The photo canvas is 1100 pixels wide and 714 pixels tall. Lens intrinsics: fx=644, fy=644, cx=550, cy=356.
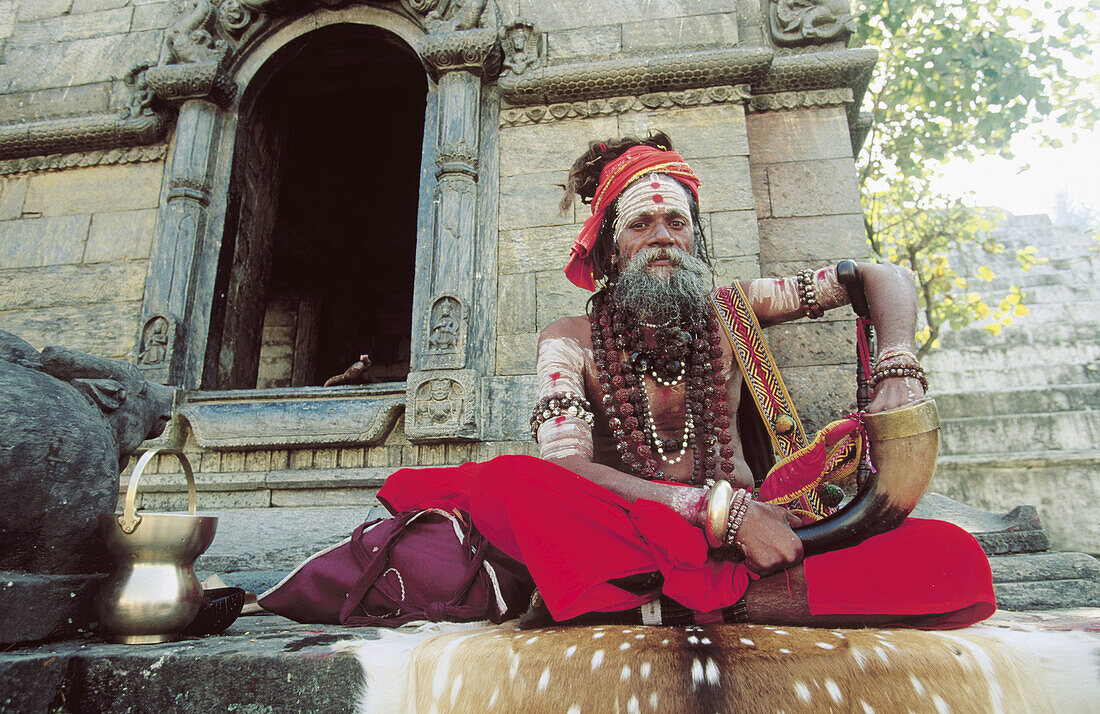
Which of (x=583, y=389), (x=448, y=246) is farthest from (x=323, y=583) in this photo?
(x=448, y=246)

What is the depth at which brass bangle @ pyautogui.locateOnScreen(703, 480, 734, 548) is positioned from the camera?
5.08 ft

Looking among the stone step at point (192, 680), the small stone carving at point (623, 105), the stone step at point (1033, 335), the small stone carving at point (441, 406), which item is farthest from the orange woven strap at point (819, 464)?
the stone step at point (1033, 335)

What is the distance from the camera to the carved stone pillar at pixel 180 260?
157 inches

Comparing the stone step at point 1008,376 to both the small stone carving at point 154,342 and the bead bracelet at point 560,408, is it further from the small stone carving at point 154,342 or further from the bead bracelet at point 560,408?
the small stone carving at point 154,342

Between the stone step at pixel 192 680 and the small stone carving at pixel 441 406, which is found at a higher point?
the small stone carving at pixel 441 406

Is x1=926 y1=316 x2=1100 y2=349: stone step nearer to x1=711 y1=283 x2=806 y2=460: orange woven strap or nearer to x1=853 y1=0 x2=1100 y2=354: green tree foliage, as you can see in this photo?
x1=853 y1=0 x2=1100 y2=354: green tree foliage

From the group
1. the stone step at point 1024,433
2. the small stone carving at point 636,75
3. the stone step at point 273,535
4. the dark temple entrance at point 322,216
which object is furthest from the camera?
the stone step at point 1024,433

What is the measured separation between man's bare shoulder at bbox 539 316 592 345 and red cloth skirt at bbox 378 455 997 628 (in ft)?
2.29

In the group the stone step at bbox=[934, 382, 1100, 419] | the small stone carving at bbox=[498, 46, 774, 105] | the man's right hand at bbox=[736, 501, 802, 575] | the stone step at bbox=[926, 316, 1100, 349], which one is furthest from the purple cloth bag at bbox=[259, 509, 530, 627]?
the stone step at bbox=[926, 316, 1100, 349]

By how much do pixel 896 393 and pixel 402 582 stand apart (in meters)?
1.56

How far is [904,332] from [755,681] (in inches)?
47.2

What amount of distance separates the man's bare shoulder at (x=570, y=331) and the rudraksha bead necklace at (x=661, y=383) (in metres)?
0.03

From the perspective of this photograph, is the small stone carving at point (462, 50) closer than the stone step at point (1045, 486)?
Yes

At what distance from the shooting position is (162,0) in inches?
192
